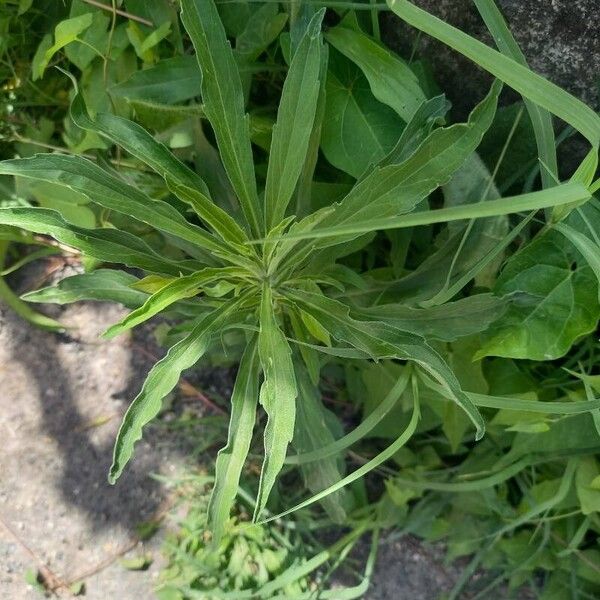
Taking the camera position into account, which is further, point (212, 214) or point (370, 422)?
point (370, 422)

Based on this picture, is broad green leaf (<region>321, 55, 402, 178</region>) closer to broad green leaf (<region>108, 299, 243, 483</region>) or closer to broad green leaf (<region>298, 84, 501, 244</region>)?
broad green leaf (<region>298, 84, 501, 244</region>)

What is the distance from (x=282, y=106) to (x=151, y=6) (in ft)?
0.98

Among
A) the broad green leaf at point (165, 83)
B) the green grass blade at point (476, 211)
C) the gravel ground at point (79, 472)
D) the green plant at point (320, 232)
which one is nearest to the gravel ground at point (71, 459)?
the gravel ground at point (79, 472)

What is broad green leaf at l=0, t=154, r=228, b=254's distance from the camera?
692 mm

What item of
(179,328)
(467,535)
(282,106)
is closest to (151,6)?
(282,106)

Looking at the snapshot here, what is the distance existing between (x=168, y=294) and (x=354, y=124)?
1.09ft

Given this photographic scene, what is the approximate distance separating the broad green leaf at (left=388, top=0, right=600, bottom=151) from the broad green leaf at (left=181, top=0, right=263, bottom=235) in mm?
203

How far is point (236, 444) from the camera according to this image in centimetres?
79

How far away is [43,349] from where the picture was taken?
49.4 inches

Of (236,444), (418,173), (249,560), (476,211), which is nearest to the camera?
(476,211)

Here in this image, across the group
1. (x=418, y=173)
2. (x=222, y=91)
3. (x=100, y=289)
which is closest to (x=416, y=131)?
(x=418, y=173)

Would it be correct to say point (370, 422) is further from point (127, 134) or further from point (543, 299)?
point (127, 134)

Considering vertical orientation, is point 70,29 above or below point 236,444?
above

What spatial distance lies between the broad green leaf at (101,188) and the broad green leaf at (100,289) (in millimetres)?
137
